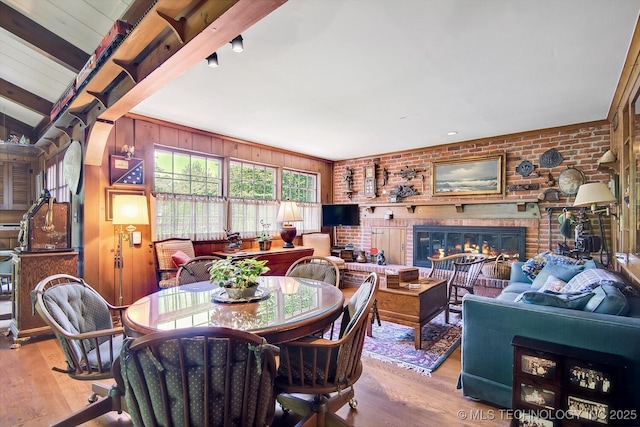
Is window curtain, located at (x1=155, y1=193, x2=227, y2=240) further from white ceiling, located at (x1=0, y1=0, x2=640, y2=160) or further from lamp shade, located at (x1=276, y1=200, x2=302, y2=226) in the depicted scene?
white ceiling, located at (x1=0, y1=0, x2=640, y2=160)

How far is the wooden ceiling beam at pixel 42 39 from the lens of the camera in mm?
2473

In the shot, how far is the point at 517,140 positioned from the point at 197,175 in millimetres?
4563

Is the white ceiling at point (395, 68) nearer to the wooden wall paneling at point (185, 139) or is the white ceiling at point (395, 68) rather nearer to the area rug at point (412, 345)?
the wooden wall paneling at point (185, 139)

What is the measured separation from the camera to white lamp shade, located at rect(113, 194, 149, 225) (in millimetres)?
3309

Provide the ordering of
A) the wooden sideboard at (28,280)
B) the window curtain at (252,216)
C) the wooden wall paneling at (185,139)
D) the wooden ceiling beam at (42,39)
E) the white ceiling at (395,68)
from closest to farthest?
the white ceiling at (395,68) < the wooden ceiling beam at (42,39) < the wooden sideboard at (28,280) < the wooden wall paneling at (185,139) < the window curtain at (252,216)

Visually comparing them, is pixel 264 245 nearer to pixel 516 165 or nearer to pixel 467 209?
pixel 467 209

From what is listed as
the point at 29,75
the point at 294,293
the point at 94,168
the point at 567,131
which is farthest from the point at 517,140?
the point at 29,75

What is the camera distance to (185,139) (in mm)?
4234

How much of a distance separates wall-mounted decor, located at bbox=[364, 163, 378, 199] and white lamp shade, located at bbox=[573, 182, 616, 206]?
3277mm

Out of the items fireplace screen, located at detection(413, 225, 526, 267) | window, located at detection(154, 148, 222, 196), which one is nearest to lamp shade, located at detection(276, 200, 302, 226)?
window, located at detection(154, 148, 222, 196)

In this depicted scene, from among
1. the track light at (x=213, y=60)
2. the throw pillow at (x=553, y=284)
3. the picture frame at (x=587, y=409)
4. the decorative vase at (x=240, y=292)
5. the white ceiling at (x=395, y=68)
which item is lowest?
the picture frame at (x=587, y=409)

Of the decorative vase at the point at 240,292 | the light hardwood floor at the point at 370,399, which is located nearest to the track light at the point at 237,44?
the decorative vase at the point at 240,292

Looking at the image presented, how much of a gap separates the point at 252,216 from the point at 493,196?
370 centimetres

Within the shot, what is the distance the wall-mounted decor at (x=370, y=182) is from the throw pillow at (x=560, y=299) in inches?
159
